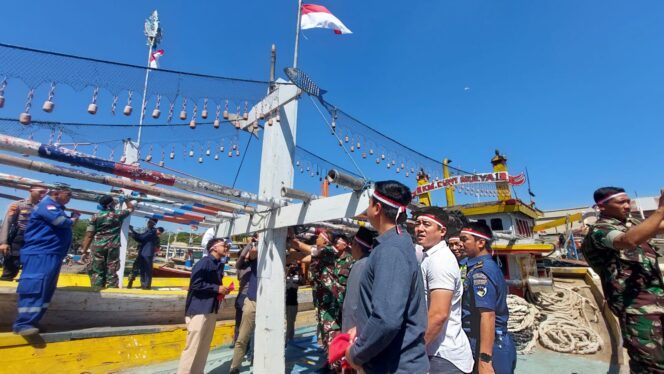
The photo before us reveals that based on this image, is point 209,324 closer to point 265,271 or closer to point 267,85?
point 265,271

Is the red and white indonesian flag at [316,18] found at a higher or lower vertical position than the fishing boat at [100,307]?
higher

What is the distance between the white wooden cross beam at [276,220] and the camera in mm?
3791

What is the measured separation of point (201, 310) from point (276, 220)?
60.5 inches

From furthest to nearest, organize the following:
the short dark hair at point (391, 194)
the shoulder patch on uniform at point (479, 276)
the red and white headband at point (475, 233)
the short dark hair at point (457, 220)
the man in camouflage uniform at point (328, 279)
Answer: the man in camouflage uniform at point (328, 279), the short dark hair at point (457, 220), the red and white headband at point (475, 233), the shoulder patch on uniform at point (479, 276), the short dark hair at point (391, 194)

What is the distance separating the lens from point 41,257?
13.0 feet

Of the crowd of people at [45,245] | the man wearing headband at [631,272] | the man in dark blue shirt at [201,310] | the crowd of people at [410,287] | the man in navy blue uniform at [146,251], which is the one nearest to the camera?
the crowd of people at [410,287]

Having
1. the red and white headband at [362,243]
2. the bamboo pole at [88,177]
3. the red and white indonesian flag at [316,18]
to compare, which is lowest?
the red and white headband at [362,243]

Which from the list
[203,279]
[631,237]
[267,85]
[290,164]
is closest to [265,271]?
[203,279]

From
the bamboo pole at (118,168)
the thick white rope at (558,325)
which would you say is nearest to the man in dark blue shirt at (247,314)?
the bamboo pole at (118,168)

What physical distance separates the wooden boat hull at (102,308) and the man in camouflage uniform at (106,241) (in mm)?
1111

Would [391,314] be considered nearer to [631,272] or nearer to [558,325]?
[631,272]

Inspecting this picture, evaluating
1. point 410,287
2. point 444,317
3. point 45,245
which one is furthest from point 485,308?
point 45,245

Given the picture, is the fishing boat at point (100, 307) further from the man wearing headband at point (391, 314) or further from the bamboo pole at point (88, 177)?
the man wearing headband at point (391, 314)

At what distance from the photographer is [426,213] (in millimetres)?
2711
